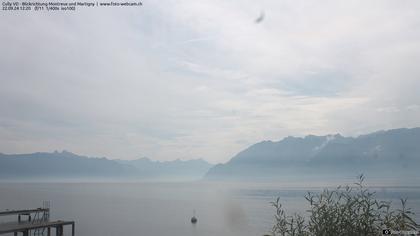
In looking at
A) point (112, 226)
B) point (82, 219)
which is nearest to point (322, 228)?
point (112, 226)

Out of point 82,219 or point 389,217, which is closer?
point 389,217

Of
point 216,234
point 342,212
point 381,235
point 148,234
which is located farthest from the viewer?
point 216,234

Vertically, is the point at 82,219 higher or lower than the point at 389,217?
lower

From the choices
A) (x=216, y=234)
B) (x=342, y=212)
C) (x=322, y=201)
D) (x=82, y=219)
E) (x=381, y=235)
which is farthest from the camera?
(x=82, y=219)

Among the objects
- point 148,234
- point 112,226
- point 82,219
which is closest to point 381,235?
point 148,234

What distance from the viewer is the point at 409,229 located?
10.1 metres

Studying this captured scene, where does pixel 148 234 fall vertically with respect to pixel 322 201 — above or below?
below

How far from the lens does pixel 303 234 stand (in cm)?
1140

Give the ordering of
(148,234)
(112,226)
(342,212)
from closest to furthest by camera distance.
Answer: (342,212) → (148,234) → (112,226)

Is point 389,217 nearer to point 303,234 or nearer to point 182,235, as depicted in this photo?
point 303,234

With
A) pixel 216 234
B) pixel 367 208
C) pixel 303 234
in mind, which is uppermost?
pixel 367 208

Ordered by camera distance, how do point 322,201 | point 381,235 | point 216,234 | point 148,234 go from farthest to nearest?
point 216,234
point 148,234
point 322,201
point 381,235

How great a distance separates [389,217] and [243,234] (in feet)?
283

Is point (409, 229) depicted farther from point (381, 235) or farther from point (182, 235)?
point (182, 235)
